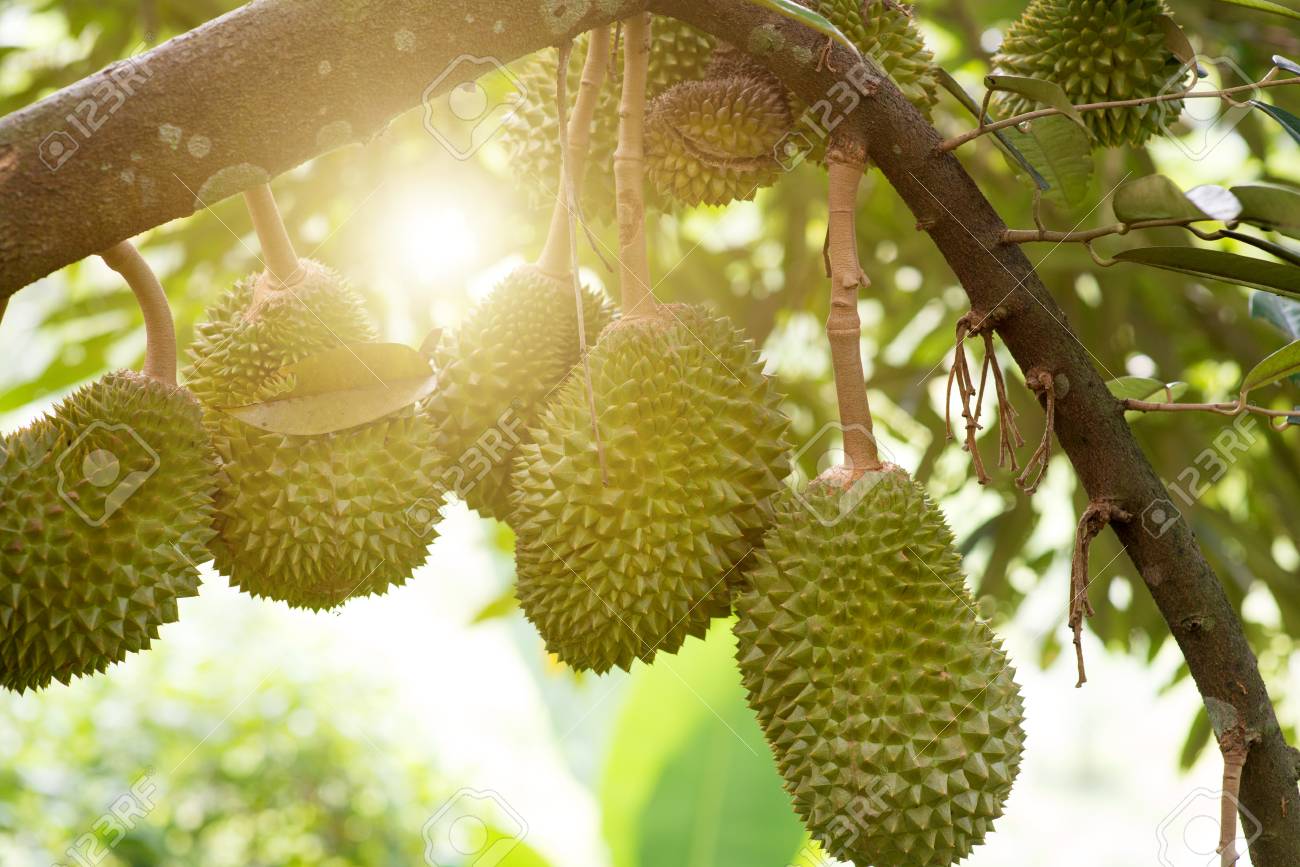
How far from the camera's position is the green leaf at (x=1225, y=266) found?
31.6 inches

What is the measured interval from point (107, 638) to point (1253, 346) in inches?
92.4

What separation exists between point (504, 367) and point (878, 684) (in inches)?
17.7

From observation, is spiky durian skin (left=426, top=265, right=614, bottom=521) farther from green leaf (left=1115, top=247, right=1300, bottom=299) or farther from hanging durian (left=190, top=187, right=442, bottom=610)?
green leaf (left=1115, top=247, right=1300, bottom=299)

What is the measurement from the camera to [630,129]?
94 cm

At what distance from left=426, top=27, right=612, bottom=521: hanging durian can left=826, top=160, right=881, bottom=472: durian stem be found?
0.24 metres

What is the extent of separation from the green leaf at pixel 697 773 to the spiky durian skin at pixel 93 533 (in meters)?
1.35

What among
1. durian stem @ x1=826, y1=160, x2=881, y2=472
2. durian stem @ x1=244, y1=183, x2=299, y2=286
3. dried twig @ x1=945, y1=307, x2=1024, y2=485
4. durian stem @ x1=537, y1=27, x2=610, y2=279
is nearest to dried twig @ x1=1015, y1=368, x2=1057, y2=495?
dried twig @ x1=945, y1=307, x2=1024, y2=485

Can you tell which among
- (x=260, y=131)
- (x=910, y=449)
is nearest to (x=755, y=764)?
(x=910, y=449)

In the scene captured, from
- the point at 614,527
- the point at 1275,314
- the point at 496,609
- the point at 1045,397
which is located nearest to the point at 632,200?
the point at 614,527

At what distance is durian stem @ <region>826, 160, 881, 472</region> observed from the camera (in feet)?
3.00

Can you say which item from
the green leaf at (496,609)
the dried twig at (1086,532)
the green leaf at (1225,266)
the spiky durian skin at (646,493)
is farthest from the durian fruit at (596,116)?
the green leaf at (496,609)

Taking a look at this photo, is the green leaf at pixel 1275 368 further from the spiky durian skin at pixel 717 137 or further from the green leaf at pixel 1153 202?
the spiky durian skin at pixel 717 137

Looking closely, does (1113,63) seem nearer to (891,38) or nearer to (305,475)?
(891,38)

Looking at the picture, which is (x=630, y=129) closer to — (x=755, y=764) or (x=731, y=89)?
(x=731, y=89)
